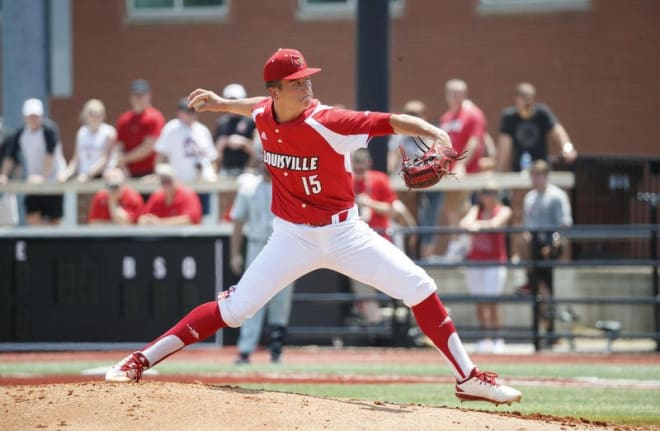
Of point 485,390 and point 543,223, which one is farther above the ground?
point 543,223

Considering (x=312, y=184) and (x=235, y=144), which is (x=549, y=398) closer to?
(x=312, y=184)

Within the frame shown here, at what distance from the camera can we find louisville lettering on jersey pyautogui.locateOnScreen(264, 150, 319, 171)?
8.24 metres

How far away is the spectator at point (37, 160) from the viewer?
17.4 metres

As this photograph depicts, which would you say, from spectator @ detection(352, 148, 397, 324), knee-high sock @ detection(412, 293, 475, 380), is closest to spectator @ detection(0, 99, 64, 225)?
spectator @ detection(352, 148, 397, 324)

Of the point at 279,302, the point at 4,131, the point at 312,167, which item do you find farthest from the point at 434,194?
the point at 312,167

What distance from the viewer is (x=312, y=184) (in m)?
8.28

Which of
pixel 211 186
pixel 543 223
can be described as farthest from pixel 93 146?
pixel 543 223

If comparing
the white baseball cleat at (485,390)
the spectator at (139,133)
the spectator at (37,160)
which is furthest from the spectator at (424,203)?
the white baseball cleat at (485,390)

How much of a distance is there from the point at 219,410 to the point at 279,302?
6.52 m

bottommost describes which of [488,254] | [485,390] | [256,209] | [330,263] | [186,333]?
[488,254]

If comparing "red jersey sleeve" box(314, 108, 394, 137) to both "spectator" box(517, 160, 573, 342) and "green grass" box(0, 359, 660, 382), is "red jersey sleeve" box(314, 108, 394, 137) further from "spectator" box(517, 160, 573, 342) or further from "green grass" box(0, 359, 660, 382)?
"spectator" box(517, 160, 573, 342)

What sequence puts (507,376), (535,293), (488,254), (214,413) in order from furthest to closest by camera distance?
(488,254)
(535,293)
(507,376)
(214,413)

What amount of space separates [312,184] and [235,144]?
883 centimetres

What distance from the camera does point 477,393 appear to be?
27.0 ft
